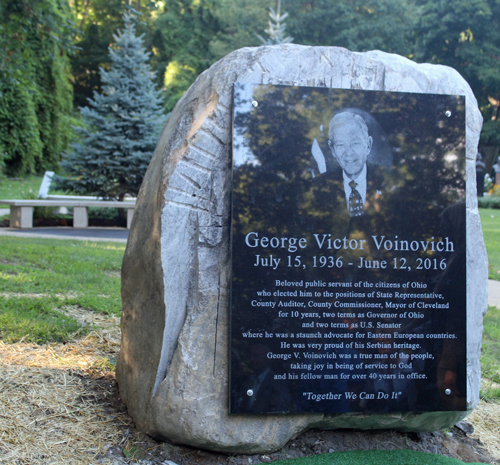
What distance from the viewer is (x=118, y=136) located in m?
12.1

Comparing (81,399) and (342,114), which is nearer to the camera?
(342,114)

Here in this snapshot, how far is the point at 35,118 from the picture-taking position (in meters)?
18.1

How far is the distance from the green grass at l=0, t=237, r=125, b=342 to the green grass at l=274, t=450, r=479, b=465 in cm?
224

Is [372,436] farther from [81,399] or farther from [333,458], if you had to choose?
[81,399]

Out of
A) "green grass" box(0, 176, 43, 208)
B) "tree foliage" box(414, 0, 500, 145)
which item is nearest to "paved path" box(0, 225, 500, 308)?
"green grass" box(0, 176, 43, 208)

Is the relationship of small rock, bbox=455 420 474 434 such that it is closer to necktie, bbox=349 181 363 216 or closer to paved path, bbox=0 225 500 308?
necktie, bbox=349 181 363 216

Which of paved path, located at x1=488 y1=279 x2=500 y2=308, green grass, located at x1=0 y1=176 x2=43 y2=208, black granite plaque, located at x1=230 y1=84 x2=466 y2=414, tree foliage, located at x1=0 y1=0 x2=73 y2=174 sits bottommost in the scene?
paved path, located at x1=488 y1=279 x2=500 y2=308

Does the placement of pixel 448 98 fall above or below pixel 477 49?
below

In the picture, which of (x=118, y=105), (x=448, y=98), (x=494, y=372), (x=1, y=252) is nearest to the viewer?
(x=448, y=98)

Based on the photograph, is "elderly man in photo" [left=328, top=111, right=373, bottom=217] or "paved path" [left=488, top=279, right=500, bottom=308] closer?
"elderly man in photo" [left=328, top=111, right=373, bottom=217]

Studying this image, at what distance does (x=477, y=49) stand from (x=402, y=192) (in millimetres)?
28792

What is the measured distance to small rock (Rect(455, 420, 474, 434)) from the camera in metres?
2.83

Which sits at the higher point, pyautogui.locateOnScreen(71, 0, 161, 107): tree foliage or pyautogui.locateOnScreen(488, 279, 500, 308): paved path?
pyautogui.locateOnScreen(71, 0, 161, 107): tree foliage

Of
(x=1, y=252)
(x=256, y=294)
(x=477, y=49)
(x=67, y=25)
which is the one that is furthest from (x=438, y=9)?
(x=256, y=294)
